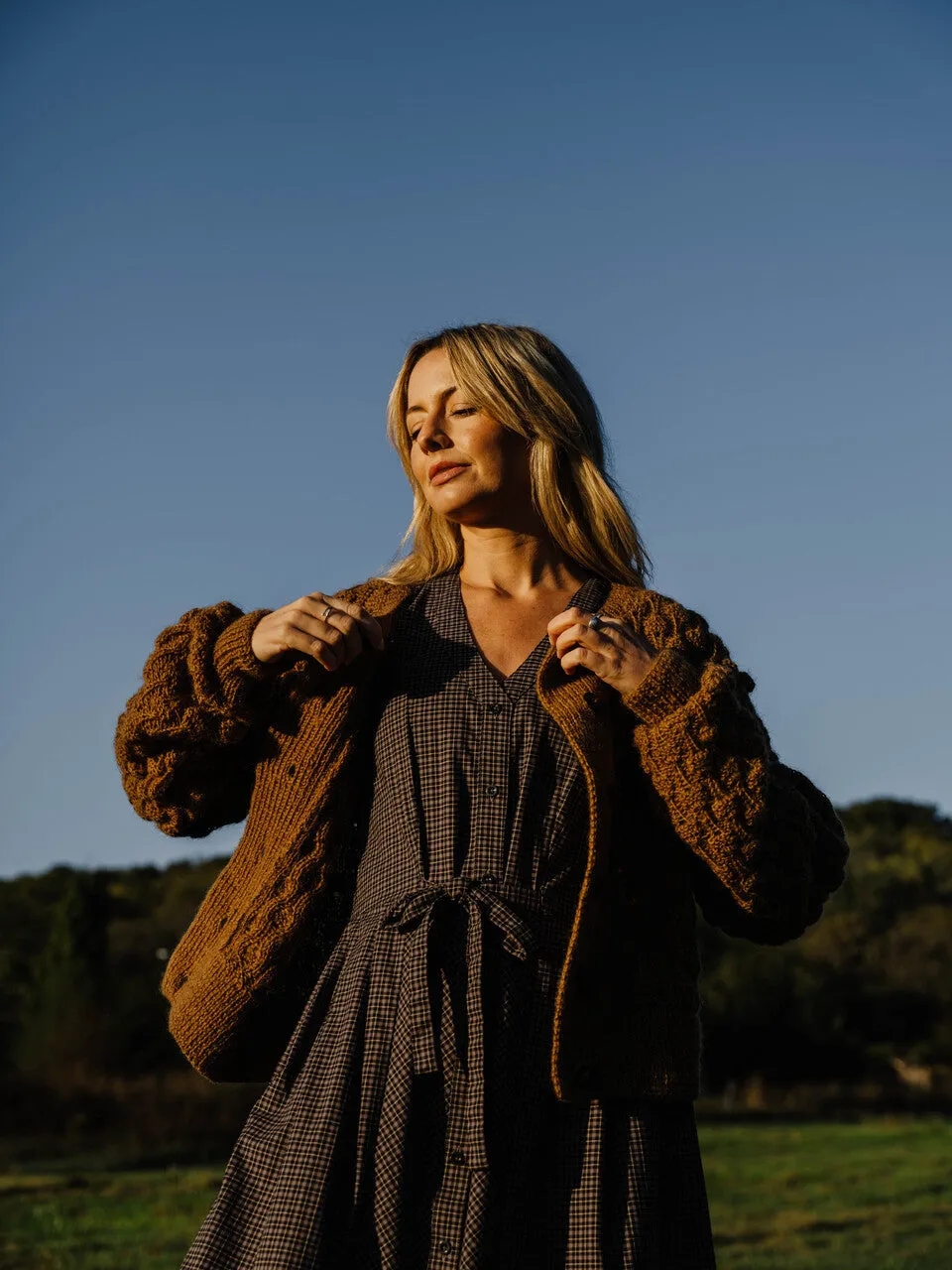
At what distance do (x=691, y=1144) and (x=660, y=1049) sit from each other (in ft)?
0.76

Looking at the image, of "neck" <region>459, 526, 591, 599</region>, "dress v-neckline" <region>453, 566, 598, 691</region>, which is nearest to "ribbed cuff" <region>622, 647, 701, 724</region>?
"dress v-neckline" <region>453, 566, 598, 691</region>

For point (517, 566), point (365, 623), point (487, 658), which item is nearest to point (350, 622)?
point (365, 623)

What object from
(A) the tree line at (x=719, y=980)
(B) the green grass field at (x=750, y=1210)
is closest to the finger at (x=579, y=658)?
(B) the green grass field at (x=750, y=1210)

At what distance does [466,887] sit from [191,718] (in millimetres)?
596

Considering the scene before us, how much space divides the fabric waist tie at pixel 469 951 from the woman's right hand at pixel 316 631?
0.46 m

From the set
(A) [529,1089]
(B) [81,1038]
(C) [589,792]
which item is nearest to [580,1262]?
(A) [529,1089]

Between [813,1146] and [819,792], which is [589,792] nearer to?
[819,792]

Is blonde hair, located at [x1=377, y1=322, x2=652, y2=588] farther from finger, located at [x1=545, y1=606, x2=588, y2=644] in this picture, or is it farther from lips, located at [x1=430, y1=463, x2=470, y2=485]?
finger, located at [x1=545, y1=606, x2=588, y2=644]

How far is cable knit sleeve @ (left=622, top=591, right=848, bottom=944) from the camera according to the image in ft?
8.57

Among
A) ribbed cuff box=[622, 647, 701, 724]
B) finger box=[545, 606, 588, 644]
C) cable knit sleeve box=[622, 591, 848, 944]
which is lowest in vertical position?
cable knit sleeve box=[622, 591, 848, 944]

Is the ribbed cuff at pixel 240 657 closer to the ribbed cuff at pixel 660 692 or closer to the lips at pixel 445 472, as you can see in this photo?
the lips at pixel 445 472

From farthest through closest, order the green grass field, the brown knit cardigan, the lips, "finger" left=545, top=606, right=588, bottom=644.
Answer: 1. the green grass field
2. the lips
3. "finger" left=545, top=606, right=588, bottom=644
4. the brown knit cardigan

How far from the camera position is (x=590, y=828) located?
263cm

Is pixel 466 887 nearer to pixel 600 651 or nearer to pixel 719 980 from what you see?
pixel 600 651
